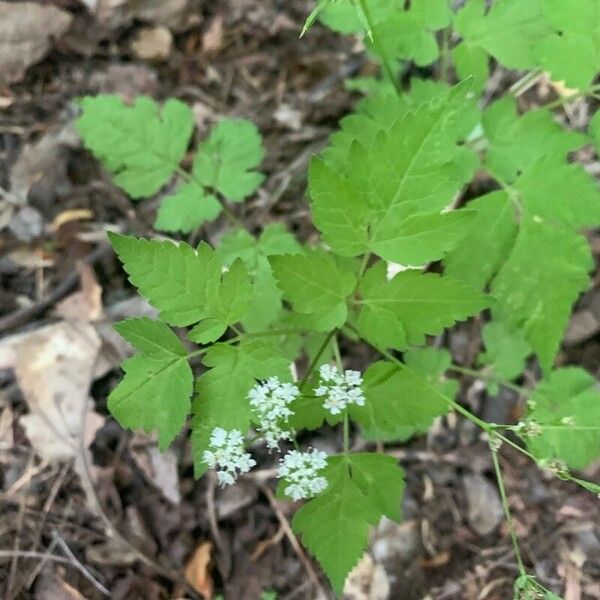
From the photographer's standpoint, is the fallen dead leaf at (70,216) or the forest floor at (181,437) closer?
the forest floor at (181,437)

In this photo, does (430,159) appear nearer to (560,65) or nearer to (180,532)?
(560,65)

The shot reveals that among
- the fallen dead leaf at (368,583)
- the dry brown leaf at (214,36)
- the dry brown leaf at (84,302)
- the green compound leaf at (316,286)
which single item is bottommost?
the fallen dead leaf at (368,583)

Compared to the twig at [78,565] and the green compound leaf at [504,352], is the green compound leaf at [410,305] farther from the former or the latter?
the twig at [78,565]

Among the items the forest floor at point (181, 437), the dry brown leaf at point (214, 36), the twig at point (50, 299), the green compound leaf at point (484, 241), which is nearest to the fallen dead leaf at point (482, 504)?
the forest floor at point (181, 437)

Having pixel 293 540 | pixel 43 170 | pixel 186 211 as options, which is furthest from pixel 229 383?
pixel 43 170

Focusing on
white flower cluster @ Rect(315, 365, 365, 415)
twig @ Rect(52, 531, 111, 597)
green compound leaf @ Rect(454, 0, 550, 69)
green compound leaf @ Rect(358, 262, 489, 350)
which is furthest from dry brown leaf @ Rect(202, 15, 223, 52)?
twig @ Rect(52, 531, 111, 597)

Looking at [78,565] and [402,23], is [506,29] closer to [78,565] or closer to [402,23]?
[402,23]
